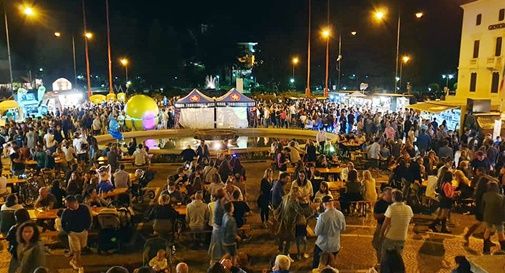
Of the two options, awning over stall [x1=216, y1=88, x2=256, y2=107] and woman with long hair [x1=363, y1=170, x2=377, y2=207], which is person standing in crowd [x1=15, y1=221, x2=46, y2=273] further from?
awning over stall [x1=216, y1=88, x2=256, y2=107]

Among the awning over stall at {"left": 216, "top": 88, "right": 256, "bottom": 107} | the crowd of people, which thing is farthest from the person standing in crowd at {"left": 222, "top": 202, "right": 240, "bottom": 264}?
the awning over stall at {"left": 216, "top": 88, "right": 256, "bottom": 107}

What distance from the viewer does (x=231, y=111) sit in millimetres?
27672

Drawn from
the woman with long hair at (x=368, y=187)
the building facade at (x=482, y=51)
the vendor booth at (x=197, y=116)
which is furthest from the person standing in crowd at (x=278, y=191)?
the building facade at (x=482, y=51)

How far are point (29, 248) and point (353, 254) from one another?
610 cm

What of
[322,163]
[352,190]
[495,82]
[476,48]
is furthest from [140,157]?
[476,48]

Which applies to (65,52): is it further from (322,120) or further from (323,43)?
(322,120)

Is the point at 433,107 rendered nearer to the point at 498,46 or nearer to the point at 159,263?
the point at 498,46

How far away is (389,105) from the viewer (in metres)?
30.9

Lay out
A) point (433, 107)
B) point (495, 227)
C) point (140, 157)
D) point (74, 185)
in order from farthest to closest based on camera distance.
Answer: point (433, 107), point (140, 157), point (74, 185), point (495, 227)

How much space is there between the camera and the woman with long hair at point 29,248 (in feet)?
19.2

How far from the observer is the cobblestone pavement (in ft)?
27.9

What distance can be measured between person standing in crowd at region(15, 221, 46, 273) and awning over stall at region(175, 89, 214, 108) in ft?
65.7

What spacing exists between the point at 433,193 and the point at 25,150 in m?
12.9

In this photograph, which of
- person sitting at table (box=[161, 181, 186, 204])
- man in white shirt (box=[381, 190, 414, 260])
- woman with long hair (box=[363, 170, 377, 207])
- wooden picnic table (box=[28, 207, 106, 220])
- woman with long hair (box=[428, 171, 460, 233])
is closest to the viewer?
man in white shirt (box=[381, 190, 414, 260])
